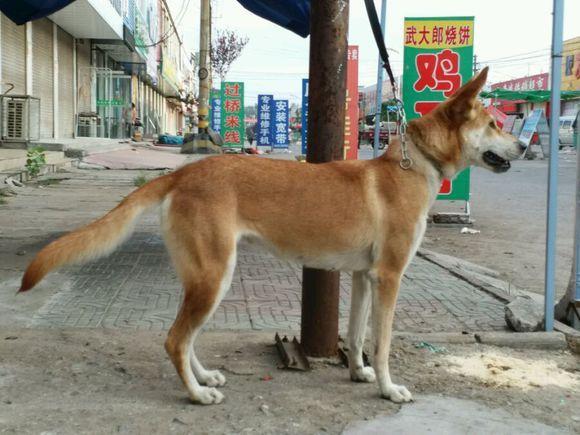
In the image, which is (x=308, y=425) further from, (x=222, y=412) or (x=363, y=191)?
(x=363, y=191)

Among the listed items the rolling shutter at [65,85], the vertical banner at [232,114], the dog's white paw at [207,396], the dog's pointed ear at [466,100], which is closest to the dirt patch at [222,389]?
the dog's white paw at [207,396]

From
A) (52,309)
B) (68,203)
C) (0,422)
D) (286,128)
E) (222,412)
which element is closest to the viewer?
(0,422)

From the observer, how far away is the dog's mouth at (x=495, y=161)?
3609mm

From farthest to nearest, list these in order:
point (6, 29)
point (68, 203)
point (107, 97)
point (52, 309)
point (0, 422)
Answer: point (107, 97)
point (6, 29)
point (68, 203)
point (52, 309)
point (0, 422)

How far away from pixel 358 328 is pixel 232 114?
93.6 feet

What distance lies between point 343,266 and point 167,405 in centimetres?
114

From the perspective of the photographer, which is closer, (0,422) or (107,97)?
(0,422)

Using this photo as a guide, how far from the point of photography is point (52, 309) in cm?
479

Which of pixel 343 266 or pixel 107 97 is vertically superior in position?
pixel 107 97

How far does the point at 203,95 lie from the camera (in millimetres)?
26266

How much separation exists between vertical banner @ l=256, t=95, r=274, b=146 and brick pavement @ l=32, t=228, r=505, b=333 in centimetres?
2785

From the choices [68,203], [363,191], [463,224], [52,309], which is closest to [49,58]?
[68,203]

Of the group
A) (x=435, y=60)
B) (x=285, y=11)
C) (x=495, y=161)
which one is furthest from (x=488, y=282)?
(x=435, y=60)

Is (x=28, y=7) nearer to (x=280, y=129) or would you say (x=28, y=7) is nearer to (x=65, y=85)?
(x=65, y=85)
